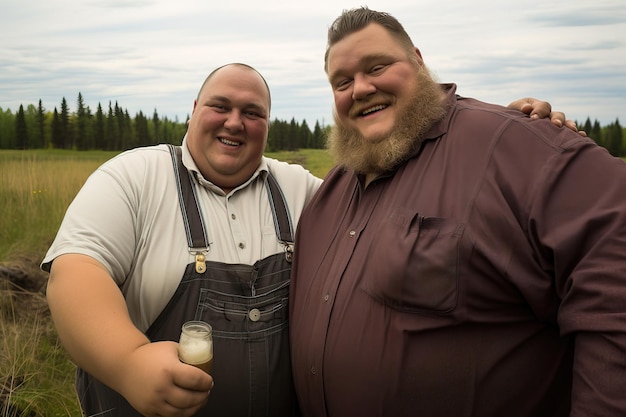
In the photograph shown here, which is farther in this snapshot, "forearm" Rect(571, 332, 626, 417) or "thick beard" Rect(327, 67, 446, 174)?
"thick beard" Rect(327, 67, 446, 174)

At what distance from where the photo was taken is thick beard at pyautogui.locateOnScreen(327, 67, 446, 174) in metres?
2.51

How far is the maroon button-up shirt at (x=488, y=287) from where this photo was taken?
184 cm

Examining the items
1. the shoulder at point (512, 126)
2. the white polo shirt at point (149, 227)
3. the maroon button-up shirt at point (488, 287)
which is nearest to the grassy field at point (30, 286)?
the white polo shirt at point (149, 227)

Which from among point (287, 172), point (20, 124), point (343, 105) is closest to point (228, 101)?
point (287, 172)

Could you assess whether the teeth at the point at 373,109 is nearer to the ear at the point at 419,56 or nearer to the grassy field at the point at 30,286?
the ear at the point at 419,56

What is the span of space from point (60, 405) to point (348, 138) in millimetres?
3558

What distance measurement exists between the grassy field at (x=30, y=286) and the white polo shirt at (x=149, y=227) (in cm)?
118

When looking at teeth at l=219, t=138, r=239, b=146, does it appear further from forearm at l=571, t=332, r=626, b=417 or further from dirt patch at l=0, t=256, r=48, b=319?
dirt patch at l=0, t=256, r=48, b=319

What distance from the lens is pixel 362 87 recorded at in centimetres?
274

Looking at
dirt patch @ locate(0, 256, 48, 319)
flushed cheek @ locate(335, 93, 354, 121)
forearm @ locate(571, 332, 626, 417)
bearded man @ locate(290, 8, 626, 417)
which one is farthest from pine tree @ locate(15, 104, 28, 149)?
forearm @ locate(571, 332, 626, 417)

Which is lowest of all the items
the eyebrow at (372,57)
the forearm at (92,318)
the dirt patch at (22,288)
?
the dirt patch at (22,288)

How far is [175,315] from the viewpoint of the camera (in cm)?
257

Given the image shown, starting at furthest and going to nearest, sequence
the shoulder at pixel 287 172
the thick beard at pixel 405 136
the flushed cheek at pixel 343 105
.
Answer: the shoulder at pixel 287 172 < the flushed cheek at pixel 343 105 < the thick beard at pixel 405 136

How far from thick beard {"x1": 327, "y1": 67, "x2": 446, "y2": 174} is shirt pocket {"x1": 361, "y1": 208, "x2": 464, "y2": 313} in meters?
0.38
